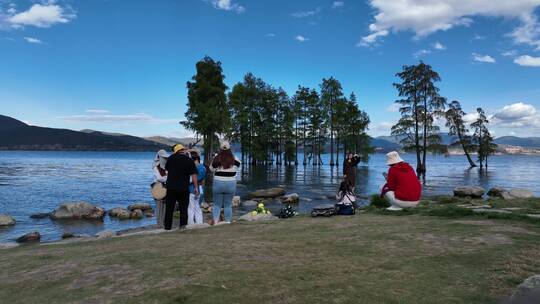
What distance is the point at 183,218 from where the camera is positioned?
33.7 ft

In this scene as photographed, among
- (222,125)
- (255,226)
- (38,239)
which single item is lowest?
(38,239)

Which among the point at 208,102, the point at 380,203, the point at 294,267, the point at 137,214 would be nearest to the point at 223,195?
the point at 294,267

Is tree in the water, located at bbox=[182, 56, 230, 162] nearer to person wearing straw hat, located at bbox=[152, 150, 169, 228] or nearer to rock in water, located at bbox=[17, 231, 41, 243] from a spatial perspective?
rock in water, located at bbox=[17, 231, 41, 243]

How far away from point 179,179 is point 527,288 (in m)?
7.75

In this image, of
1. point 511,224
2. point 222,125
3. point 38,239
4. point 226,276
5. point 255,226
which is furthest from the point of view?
point 222,125

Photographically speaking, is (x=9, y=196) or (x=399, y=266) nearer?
(x=399, y=266)

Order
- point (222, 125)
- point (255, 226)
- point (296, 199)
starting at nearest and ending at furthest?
1. point (255, 226)
2. point (296, 199)
3. point (222, 125)

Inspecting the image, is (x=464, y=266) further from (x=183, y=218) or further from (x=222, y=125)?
(x=222, y=125)

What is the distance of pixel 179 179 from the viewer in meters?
9.94

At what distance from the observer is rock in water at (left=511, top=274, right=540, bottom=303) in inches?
157

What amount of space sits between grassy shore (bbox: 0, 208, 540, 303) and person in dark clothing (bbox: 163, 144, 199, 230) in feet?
6.00

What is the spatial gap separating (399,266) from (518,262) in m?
1.64

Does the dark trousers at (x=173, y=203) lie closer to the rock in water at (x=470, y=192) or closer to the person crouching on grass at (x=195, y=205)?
the person crouching on grass at (x=195, y=205)

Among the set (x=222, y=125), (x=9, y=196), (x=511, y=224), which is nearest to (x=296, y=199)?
(x=511, y=224)
